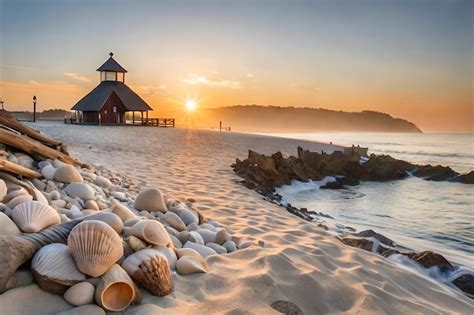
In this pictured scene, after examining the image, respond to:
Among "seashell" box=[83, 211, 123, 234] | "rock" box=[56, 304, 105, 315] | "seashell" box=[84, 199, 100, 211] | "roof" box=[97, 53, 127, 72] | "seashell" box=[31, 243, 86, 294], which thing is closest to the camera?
"rock" box=[56, 304, 105, 315]

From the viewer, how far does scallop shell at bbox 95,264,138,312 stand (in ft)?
7.70

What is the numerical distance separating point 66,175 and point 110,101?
116 ft

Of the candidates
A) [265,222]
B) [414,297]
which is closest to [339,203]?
[265,222]

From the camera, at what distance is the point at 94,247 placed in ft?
8.14

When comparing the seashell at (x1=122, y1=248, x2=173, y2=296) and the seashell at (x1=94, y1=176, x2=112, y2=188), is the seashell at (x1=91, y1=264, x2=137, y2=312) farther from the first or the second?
the seashell at (x1=94, y1=176, x2=112, y2=188)

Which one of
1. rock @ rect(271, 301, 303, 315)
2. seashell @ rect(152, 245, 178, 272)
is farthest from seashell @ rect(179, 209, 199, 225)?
rock @ rect(271, 301, 303, 315)

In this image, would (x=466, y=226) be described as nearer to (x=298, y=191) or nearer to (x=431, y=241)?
(x=431, y=241)

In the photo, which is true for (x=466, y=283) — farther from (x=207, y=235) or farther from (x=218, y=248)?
(x=207, y=235)

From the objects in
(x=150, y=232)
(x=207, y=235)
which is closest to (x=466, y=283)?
(x=207, y=235)

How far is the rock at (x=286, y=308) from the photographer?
278 centimetres

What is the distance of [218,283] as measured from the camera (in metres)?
3.04

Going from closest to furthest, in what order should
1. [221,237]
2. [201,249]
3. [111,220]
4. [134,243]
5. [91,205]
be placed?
[134,243], [111,220], [201,249], [91,205], [221,237]

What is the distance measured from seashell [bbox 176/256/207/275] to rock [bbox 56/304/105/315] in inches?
35.4

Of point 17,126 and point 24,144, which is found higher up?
point 17,126
